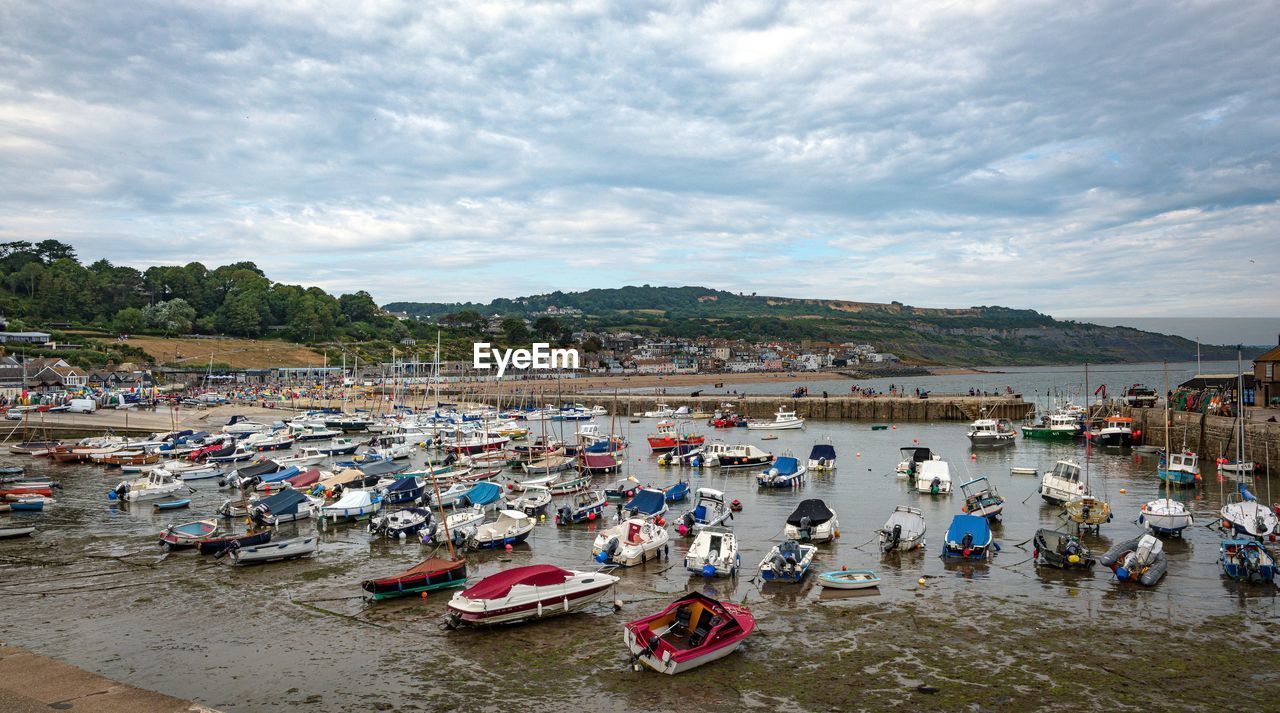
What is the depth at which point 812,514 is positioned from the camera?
29047 millimetres

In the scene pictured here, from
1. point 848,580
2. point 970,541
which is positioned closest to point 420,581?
point 848,580

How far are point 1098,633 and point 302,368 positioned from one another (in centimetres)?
14276

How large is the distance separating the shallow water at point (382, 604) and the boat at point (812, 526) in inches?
32.4

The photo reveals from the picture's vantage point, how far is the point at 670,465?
5009 centimetres

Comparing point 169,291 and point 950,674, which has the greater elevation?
point 169,291

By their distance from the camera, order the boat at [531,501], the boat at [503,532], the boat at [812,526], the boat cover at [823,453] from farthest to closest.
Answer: the boat cover at [823,453] → the boat at [531,501] → the boat at [503,532] → the boat at [812,526]

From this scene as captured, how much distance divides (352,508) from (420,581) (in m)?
12.7

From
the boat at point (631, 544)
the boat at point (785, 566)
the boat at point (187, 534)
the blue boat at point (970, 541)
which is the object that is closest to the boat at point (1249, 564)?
the blue boat at point (970, 541)

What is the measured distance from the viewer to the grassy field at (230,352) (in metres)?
137

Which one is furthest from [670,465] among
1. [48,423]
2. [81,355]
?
[81,355]

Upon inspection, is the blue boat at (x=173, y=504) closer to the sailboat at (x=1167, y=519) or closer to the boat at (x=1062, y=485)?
the boat at (x=1062, y=485)

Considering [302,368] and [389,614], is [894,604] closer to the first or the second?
[389,614]

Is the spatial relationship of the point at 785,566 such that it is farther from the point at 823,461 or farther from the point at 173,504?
the point at 173,504

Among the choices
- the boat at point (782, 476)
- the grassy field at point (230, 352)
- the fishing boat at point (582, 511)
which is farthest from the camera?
the grassy field at point (230, 352)
